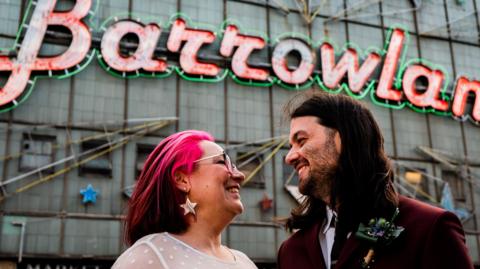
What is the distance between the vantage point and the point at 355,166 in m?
3.91

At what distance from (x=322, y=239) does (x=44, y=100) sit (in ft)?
45.9

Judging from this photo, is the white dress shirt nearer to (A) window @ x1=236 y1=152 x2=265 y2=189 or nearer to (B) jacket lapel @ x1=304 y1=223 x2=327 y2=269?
(B) jacket lapel @ x1=304 y1=223 x2=327 y2=269

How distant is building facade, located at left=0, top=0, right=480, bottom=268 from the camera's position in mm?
16109

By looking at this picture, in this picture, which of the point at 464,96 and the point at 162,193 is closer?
the point at 162,193

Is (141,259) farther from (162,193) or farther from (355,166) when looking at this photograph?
(355,166)

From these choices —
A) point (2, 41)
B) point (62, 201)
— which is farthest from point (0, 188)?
point (2, 41)

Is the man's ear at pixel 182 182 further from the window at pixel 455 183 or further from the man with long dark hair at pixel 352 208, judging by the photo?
the window at pixel 455 183

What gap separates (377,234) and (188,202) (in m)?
1.52

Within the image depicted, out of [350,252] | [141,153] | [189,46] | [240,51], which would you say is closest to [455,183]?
[240,51]

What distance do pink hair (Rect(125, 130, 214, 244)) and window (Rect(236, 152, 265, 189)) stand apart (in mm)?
13479

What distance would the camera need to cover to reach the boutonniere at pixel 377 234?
3496 millimetres

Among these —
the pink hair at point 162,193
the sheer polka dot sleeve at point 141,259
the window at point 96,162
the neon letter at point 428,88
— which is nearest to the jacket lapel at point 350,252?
the sheer polka dot sleeve at point 141,259

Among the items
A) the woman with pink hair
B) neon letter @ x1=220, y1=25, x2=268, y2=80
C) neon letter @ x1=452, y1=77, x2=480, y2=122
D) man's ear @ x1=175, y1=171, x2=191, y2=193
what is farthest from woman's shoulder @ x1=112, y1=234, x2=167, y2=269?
neon letter @ x1=452, y1=77, x2=480, y2=122

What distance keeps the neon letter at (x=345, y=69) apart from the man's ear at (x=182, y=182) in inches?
636
